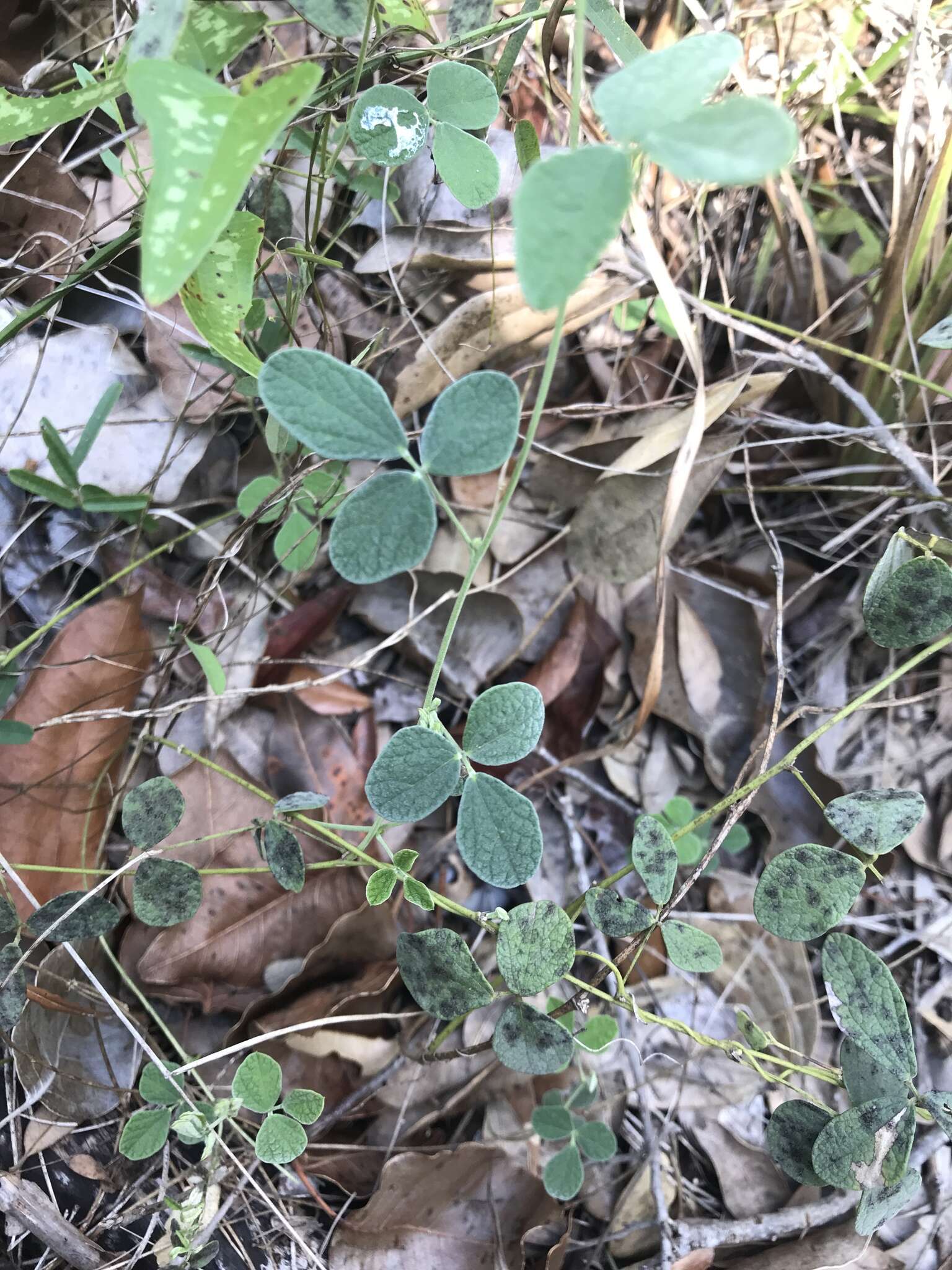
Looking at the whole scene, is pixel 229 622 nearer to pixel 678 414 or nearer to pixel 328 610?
pixel 328 610

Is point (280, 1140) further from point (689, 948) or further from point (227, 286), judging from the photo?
point (227, 286)

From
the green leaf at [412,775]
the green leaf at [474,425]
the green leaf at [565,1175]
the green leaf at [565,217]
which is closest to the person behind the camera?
the green leaf at [565,217]

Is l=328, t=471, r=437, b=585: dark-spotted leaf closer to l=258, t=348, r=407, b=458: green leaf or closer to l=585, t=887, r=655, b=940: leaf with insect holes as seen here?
l=258, t=348, r=407, b=458: green leaf

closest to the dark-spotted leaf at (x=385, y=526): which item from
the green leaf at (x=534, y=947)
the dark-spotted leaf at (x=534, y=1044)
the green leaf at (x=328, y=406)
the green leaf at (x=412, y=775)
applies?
the green leaf at (x=328, y=406)

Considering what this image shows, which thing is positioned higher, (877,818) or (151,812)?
(151,812)

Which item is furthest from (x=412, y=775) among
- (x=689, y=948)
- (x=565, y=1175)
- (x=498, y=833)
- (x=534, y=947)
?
(x=565, y=1175)

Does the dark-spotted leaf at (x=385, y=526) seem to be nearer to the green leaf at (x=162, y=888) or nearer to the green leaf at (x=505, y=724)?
the green leaf at (x=505, y=724)
